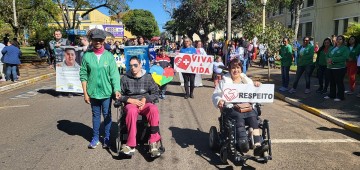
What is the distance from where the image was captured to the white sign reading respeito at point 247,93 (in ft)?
15.7

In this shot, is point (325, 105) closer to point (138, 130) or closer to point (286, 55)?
point (286, 55)

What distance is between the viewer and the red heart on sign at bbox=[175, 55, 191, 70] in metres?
10.4

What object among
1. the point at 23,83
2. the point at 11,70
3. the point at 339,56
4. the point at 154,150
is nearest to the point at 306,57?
the point at 339,56

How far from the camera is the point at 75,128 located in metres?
6.69

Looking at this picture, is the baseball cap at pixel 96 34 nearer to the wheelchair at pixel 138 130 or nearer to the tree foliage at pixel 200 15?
the wheelchair at pixel 138 130

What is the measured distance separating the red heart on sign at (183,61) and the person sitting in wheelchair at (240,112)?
530 centimetres

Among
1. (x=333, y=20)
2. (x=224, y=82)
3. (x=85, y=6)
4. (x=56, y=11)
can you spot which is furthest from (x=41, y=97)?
(x=333, y=20)

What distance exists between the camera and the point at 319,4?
35.5m

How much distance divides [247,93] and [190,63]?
575 cm

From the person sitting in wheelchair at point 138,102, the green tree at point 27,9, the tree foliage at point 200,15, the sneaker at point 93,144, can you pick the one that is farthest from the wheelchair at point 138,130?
the tree foliage at point 200,15

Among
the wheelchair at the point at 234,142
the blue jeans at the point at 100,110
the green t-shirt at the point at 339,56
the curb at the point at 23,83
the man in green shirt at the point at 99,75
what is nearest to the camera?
the wheelchair at the point at 234,142

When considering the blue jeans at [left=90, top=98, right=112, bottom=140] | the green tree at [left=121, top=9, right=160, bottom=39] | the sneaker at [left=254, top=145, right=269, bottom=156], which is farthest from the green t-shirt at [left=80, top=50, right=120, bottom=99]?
the green tree at [left=121, top=9, right=160, bottom=39]

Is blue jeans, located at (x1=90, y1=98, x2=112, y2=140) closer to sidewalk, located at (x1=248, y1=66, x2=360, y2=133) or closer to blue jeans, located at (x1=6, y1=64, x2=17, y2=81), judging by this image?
sidewalk, located at (x1=248, y1=66, x2=360, y2=133)

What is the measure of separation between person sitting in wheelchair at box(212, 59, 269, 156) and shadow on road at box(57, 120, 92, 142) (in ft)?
8.73
